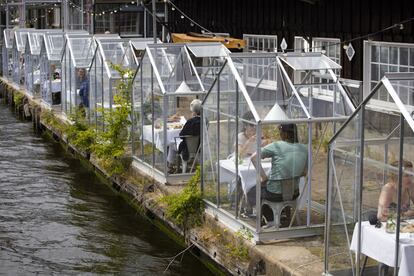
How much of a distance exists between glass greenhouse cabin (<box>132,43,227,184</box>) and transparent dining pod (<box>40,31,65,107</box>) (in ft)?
31.2

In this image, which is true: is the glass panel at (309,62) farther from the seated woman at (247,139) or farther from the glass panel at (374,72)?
the glass panel at (374,72)

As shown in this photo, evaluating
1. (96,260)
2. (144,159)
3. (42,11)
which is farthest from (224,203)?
(42,11)

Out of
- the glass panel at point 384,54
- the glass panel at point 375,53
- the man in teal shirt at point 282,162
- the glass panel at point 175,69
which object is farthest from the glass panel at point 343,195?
the glass panel at point 375,53

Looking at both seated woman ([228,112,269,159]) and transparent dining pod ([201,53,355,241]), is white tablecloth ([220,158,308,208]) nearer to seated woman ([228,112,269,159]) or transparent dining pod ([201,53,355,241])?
transparent dining pod ([201,53,355,241])

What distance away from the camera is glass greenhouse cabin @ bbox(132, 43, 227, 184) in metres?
15.9

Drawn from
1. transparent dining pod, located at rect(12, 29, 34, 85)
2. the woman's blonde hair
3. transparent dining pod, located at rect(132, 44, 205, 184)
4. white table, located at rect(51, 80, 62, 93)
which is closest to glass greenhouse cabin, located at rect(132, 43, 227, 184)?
transparent dining pod, located at rect(132, 44, 205, 184)

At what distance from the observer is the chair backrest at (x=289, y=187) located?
1179 centimetres

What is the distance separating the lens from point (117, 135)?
711 inches

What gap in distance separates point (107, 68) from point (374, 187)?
11446mm

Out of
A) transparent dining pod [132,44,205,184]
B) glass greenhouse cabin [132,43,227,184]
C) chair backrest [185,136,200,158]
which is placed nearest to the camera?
chair backrest [185,136,200,158]

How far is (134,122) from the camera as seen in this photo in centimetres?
1769

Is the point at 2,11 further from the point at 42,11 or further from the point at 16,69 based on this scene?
the point at 16,69

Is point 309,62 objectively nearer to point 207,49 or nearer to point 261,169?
point 261,169

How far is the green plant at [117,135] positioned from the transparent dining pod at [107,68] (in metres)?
0.99
